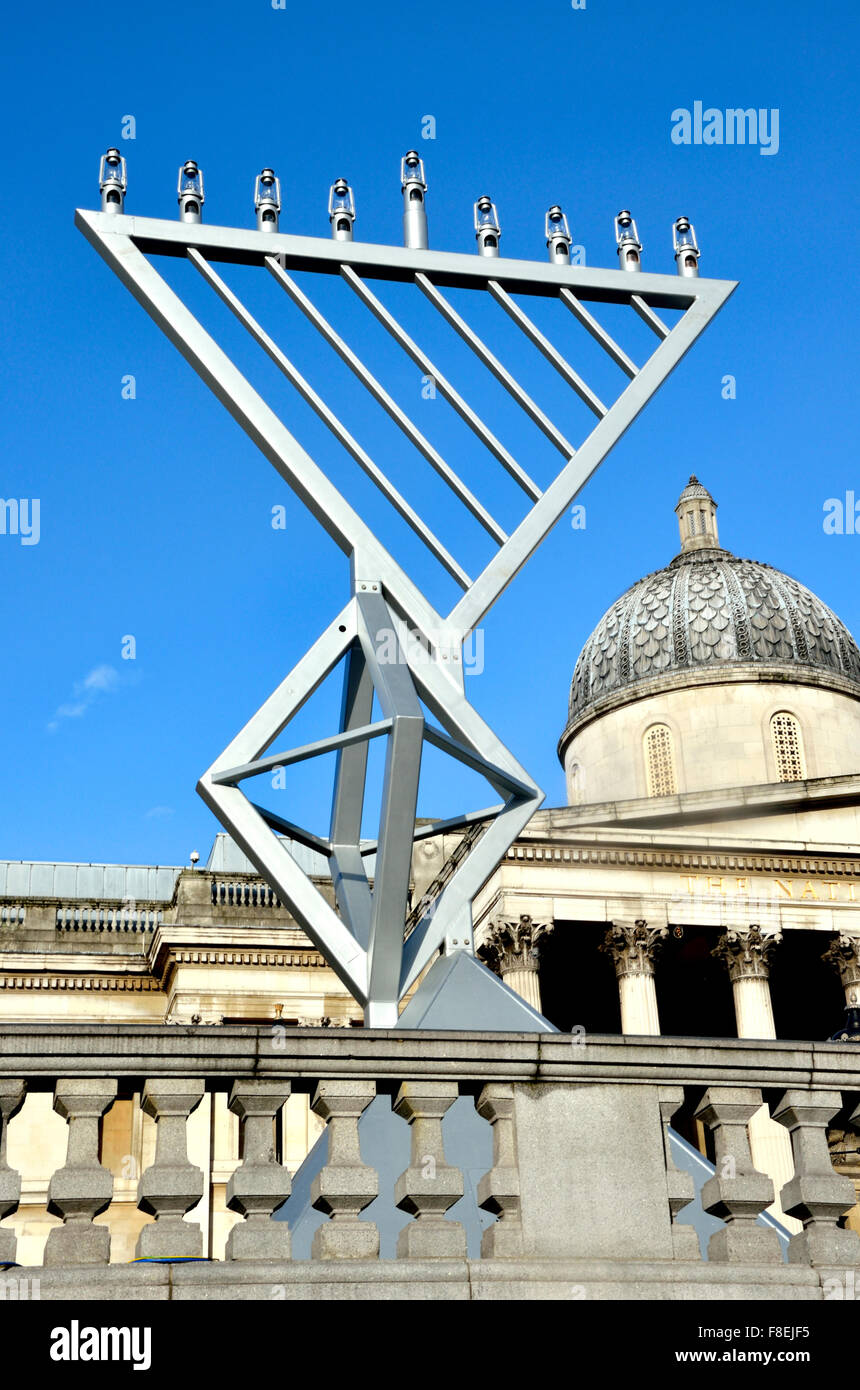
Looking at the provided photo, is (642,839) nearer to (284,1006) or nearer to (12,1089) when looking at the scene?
(284,1006)

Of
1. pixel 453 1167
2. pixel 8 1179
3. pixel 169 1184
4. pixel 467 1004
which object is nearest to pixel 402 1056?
pixel 453 1167

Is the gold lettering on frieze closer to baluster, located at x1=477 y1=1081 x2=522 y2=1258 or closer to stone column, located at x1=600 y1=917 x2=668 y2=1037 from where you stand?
stone column, located at x1=600 y1=917 x2=668 y2=1037

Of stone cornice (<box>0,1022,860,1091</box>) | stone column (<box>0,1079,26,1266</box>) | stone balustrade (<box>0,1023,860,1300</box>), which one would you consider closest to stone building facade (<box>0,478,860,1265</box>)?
stone cornice (<box>0,1022,860,1091</box>)

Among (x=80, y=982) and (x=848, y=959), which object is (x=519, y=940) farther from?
(x=80, y=982)

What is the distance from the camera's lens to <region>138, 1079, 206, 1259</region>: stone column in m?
6.91

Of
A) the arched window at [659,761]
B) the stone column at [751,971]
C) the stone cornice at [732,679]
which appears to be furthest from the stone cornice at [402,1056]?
the stone cornice at [732,679]

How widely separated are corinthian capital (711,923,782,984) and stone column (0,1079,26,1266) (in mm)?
30862

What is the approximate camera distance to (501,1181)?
7359 mm

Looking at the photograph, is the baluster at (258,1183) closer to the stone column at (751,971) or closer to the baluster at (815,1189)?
the baluster at (815,1189)

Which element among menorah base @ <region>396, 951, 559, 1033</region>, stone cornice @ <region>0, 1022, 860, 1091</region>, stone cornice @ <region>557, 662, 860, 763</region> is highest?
stone cornice @ <region>557, 662, 860, 763</region>

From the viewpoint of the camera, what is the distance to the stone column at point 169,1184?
691 centimetres

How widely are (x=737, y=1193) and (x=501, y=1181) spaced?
1154 millimetres
